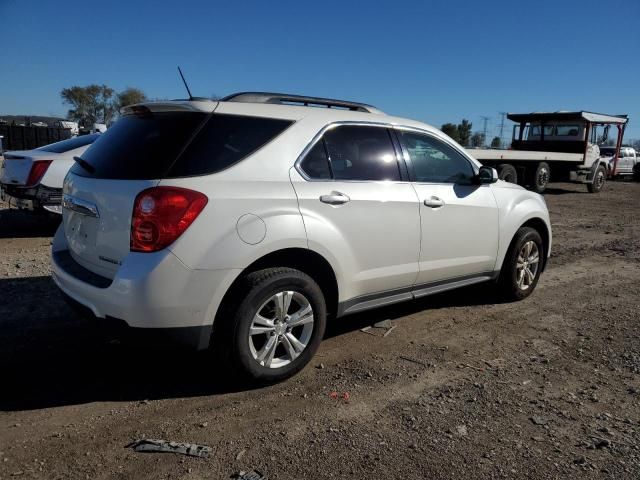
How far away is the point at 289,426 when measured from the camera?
116 inches

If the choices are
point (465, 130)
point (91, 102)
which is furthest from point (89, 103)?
point (465, 130)

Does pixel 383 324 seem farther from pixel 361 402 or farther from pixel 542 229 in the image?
pixel 542 229

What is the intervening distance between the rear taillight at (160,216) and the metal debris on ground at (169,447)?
40.0 inches

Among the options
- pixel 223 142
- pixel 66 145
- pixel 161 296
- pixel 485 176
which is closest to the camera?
pixel 161 296

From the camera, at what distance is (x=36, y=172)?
7.37 meters

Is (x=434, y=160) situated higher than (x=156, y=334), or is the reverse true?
(x=434, y=160)

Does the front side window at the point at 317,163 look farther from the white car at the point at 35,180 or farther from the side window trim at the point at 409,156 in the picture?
the white car at the point at 35,180

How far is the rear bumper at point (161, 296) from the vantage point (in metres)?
2.84

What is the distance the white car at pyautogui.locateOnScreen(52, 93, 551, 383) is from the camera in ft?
9.54

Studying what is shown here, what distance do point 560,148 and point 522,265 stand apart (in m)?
16.1

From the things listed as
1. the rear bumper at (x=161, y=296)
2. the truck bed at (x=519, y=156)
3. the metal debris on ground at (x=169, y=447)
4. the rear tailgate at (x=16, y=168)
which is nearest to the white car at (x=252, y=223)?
the rear bumper at (x=161, y=296)

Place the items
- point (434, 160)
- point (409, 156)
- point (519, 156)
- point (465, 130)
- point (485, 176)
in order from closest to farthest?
point (409, 156)
point (434, 160)
point (485, 176)
point (519, 156)
point (465, 130)

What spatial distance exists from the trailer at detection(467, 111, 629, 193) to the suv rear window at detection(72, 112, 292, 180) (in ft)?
45.1

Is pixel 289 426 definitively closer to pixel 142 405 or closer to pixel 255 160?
pixel 142 405
